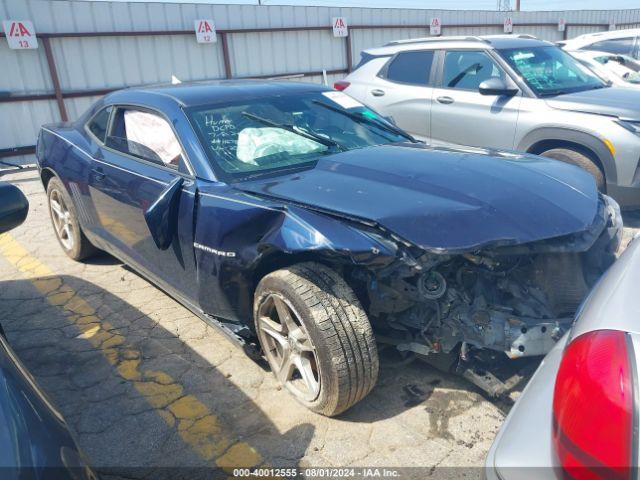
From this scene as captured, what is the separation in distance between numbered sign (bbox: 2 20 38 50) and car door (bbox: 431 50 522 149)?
7543mm

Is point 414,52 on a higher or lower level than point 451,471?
higher

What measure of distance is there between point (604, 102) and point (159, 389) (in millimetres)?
4639

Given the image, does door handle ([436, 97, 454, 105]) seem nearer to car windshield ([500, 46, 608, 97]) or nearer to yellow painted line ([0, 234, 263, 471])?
car windshield ([500, 46, 608, 97])

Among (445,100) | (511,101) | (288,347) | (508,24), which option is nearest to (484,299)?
(288,347)

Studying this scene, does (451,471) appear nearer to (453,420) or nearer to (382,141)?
(453,420)

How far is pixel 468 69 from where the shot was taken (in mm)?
6145

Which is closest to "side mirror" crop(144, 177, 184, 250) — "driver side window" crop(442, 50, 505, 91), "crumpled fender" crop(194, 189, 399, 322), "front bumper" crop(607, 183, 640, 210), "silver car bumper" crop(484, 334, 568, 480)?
"crumpled fender" crop(194, 189, 399, 322)

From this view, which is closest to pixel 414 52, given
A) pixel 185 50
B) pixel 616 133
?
pixel 616 133

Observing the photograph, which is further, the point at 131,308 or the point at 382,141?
the point at 131,308

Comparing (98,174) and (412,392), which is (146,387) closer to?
(412,392)

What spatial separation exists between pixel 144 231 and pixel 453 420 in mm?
2162

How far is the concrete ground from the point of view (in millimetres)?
2506

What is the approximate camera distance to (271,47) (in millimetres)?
12938

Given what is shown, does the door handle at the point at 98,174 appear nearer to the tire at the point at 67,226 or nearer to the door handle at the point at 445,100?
the tire at the point at 67,226
